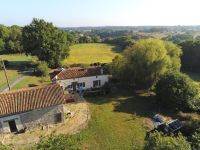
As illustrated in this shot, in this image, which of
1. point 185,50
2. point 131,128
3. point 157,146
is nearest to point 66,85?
point 131,128

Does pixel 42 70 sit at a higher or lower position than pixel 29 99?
higher

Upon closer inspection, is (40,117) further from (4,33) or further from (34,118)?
(4,33)

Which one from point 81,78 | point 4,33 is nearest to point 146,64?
point 81,78

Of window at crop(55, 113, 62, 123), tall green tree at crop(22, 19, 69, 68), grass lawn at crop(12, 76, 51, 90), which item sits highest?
tall green tree at crop(22, 19, 69, 68)

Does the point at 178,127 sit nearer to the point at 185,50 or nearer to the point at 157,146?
the point at 157,146

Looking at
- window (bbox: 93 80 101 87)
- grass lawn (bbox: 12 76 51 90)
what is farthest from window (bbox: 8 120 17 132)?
window (bbox: 93 80 101 87)

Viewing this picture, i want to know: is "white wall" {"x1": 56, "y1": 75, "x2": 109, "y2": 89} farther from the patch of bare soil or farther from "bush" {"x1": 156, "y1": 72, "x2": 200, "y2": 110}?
"bush" {"x1": 156, "y1": 72, "x2": 200, "y2": 110}

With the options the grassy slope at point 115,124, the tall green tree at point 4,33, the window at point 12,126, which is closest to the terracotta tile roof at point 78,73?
the grassy slope at point 115,124
